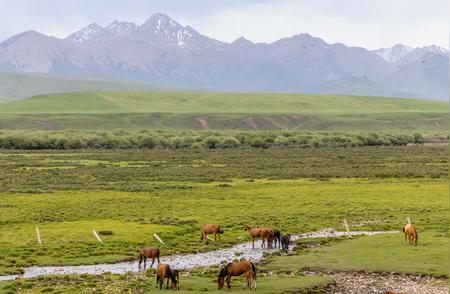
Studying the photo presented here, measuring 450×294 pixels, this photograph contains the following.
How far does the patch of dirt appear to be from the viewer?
30356mm

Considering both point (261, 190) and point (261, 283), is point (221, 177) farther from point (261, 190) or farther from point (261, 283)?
point (261, 283)

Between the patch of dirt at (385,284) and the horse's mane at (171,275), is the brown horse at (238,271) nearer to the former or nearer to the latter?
the horse's mane at (171,275)

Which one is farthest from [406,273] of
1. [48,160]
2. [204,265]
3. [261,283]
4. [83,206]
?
[48,160]

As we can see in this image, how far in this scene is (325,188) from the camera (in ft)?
249

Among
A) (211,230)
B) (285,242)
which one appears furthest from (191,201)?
(285,242)

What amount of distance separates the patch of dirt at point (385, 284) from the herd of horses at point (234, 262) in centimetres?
397

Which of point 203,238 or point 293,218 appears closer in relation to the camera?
point 203,238

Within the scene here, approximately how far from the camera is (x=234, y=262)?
1210 inches

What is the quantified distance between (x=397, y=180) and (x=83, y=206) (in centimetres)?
3956

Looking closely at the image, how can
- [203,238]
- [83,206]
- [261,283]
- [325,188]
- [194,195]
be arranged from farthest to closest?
1. [325,188]
2. [194,195]
3. [83,206]
4. [203,238]
5. [261,283]

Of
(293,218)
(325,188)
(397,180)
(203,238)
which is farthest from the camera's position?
(397,180)

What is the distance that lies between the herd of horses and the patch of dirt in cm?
397

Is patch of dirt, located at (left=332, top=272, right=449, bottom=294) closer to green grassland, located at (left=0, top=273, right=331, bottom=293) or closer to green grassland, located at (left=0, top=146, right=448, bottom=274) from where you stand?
green grassland, located at (left=0, top=273, right=331, bottom=293)

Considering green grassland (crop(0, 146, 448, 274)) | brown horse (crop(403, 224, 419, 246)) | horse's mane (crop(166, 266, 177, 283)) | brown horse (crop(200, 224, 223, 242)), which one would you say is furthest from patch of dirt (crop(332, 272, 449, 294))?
brown horse (crop(200, 224, 223, 242))
